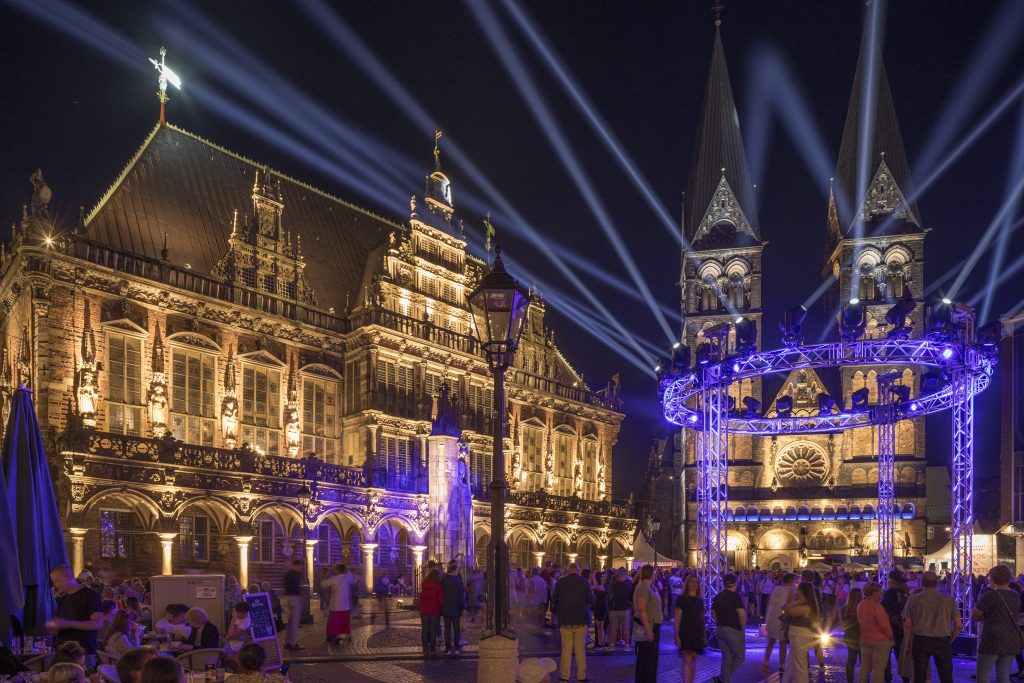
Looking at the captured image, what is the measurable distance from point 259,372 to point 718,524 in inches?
708

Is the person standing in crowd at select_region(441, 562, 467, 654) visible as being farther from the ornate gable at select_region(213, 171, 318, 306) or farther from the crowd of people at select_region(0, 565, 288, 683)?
the ornate gable at select_region(213, 171, 318, 306)

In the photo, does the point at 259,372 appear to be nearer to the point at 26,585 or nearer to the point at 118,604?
the point at 118,604

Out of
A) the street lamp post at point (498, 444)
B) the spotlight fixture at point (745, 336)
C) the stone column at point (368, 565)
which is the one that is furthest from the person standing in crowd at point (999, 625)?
the stone column at point (368, 565)

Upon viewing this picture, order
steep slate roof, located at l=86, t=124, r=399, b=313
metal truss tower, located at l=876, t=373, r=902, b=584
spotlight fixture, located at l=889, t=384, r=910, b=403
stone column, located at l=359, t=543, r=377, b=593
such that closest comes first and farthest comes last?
spotlight fixture, located at l=889, t=384, r=910, b=403, metal truss tower, located at l=876, t=373, r=902, b=584, steep slate roof, located at l=86, t=124, r=399, b=313, stone column, located at l=359, t=543, r=377, b=593

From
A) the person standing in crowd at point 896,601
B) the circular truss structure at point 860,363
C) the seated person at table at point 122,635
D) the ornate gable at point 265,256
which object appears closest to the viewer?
the seated person at table at point 122,635

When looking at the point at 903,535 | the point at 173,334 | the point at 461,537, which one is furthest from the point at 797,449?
the point at 173,334

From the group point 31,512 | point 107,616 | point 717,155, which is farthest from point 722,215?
point 31,512

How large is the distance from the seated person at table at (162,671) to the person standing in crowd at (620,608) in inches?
500

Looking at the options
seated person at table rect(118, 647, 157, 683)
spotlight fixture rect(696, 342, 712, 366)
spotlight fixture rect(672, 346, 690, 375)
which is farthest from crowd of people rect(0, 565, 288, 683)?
spotlight fixture rect(672, 346, 690, 375)

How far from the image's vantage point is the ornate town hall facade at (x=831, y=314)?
5650 centimetres

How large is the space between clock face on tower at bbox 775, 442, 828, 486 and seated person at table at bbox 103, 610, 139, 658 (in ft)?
172

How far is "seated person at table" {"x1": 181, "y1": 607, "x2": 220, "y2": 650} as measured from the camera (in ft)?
34.6

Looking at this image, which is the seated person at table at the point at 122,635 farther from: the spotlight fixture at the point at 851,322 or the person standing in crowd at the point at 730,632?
the spotlight fixture at the point at 851,322

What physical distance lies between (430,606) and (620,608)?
147 inches
